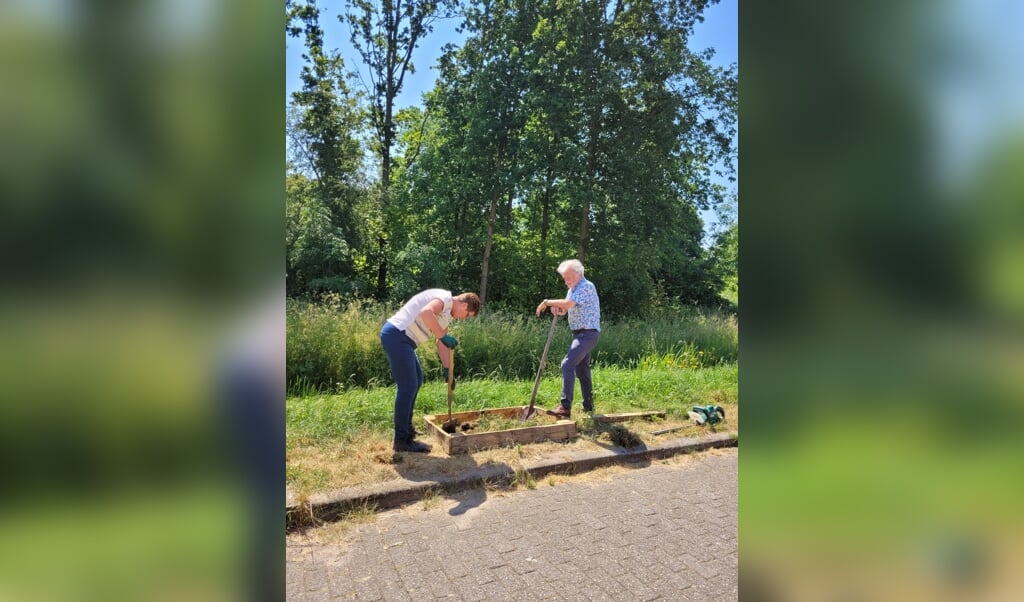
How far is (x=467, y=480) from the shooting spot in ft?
15.9

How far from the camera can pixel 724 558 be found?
373 cm

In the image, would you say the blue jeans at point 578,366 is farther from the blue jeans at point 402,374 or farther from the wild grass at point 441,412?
the blue jeans at point 402,374

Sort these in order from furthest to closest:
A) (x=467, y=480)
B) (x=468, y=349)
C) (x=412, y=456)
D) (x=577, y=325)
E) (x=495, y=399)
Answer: (x=468, y=349)
(x=495, y=399)
(x=577, y=325)
(x=412, y=456)
(x=467, y=480)

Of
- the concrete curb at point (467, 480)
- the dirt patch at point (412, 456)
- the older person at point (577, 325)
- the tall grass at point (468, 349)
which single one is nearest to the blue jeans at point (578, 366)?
the older person at point (577, 325)

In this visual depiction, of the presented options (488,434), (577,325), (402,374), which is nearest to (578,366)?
(577,325)

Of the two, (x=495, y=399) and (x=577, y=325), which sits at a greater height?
(x=577, y=325)

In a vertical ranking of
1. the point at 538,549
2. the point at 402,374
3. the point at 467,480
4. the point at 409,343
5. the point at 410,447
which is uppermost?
the point at 409,343

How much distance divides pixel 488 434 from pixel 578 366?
77.5 inches

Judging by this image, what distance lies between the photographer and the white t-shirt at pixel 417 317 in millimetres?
5418

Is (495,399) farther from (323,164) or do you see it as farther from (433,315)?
(323,164)
